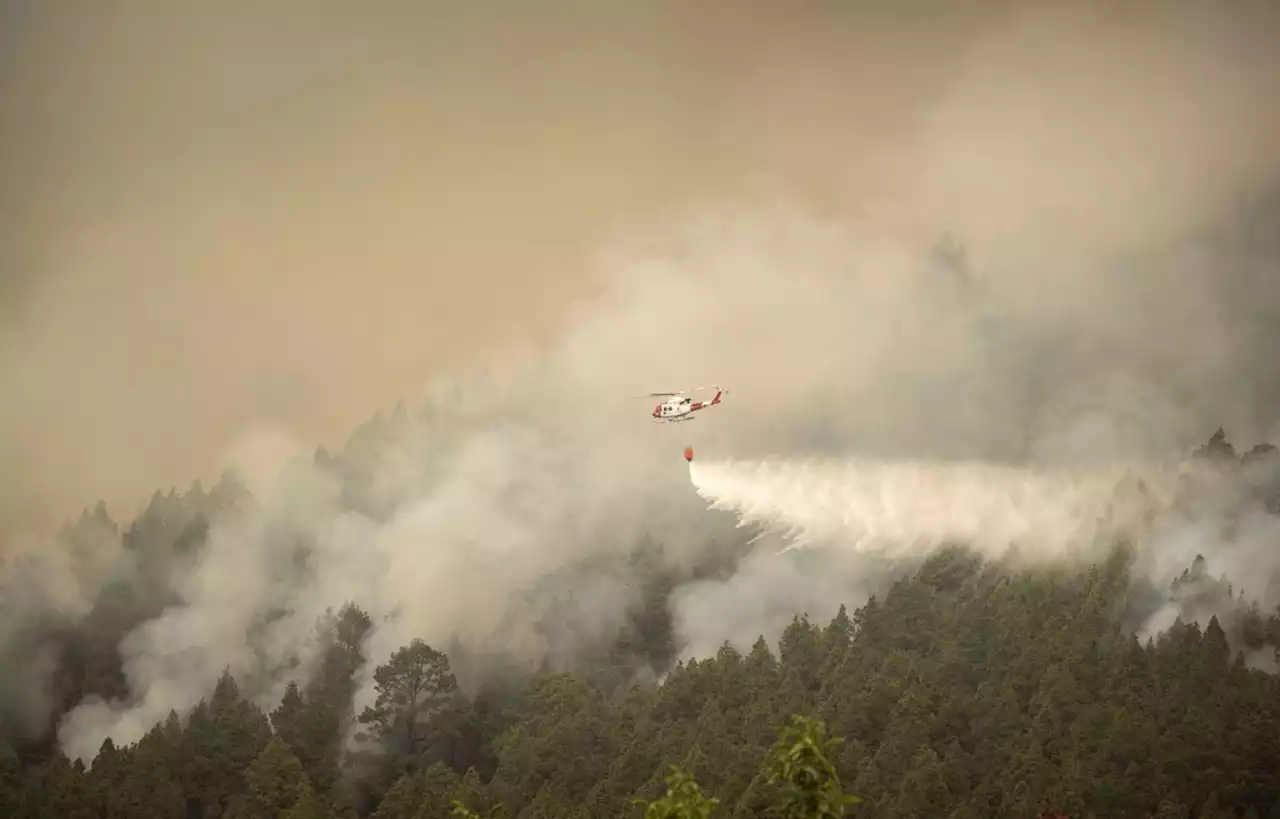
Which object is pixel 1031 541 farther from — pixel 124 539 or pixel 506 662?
pixel 124 539

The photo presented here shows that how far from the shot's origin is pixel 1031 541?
116m

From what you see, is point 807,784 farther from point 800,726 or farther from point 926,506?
point 926,506

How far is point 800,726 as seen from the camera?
78562 mm

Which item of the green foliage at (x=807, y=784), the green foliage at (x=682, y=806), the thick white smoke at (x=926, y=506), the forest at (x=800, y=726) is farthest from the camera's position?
the thick white smoke at (x=926, y=506)

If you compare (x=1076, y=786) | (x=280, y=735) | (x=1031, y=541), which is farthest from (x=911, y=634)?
(x=280, y=735)

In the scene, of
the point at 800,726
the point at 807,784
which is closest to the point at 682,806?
the point at 807,784

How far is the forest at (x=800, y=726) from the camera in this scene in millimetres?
85875

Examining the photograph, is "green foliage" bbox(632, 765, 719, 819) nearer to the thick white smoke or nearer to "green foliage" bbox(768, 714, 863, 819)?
"green foliage" bbox(768, 714, 863, 819)

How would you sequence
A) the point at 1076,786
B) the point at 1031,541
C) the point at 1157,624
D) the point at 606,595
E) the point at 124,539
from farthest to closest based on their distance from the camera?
the point at 124,539 < the point at 606,595 < the point at 1031,541 < the point at 1157,624 < the point at 1076,786

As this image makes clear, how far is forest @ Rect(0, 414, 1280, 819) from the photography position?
8588 cm

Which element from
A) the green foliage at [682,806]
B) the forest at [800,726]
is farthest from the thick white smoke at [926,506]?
the green foliage at [682,806]

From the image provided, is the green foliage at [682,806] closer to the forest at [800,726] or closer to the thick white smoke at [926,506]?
the forest at [800,726]

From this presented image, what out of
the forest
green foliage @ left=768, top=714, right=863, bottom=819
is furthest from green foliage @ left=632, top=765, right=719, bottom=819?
the forest

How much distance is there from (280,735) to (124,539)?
47808mm
